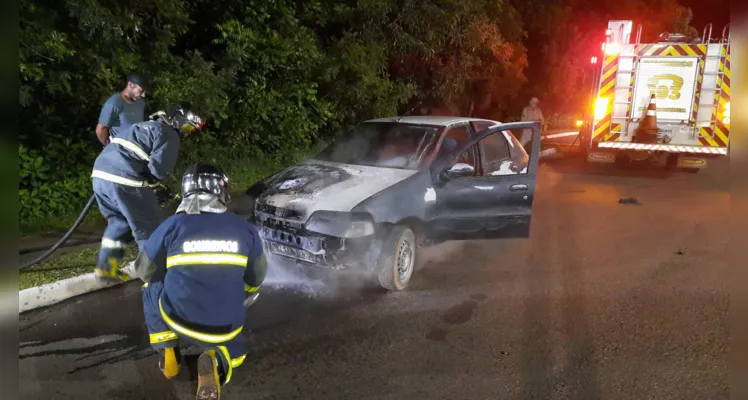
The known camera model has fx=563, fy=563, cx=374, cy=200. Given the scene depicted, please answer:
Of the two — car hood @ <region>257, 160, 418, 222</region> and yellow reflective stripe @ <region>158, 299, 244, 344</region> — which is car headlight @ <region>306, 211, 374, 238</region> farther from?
yellow reflective stripe @ <region>158, 299, 244, 344</region>

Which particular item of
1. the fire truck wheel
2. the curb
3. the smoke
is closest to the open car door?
the smoke

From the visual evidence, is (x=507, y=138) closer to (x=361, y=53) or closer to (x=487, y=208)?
(x=487, y=208)

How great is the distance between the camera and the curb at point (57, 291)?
15.0 feet

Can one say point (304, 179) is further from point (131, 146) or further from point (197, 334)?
point (197, 334)

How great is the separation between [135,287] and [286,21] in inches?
209

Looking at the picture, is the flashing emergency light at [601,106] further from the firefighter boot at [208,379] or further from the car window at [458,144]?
the firefighter boot at [208,379]

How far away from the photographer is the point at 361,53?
9.98 meters

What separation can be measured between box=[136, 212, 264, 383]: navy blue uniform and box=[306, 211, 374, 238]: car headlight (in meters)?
1.64

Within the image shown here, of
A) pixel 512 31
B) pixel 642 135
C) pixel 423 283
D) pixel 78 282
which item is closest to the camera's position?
pixel 78 282

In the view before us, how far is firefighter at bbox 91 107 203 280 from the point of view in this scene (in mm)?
4594

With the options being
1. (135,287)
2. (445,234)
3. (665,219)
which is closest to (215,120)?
→ (135,287)

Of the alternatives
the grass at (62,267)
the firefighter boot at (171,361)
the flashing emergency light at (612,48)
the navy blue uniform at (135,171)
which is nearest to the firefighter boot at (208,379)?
the firefighter boot at (171,361)

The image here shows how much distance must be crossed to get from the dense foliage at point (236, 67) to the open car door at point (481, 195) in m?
4.11

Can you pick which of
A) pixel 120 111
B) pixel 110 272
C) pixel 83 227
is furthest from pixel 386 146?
pixel 83 227
